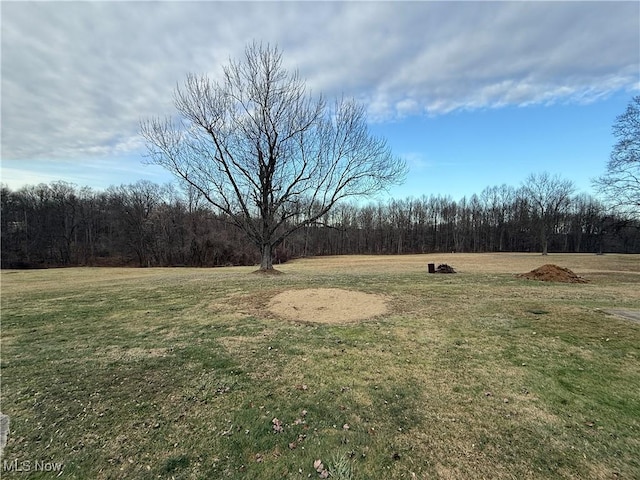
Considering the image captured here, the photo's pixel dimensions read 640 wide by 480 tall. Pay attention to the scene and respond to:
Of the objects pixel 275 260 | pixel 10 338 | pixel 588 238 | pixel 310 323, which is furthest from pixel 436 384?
pixel 588 238

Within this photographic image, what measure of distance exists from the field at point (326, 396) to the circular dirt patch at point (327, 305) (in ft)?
0.49

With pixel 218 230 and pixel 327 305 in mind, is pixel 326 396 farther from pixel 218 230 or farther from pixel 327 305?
pixel 218 230

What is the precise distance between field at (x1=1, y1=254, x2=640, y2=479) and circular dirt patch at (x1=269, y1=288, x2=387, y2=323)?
150mm

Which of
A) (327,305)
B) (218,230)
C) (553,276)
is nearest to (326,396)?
(327,305)

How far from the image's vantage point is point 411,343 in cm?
525

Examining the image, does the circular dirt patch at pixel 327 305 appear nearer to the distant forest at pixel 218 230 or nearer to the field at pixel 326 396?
the field at pixel 326 396

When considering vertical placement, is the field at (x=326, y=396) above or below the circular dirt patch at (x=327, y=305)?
below

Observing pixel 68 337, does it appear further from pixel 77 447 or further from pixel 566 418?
pixel 566 418

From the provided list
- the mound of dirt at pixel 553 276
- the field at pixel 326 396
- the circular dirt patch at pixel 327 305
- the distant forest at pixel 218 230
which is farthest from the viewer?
the distant forest at pixel 218 230

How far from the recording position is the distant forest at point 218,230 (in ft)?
125

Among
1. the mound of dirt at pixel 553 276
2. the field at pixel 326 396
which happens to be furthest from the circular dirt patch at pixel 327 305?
the mound of dirt at pixel 553 276

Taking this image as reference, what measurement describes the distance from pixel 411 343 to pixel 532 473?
2.77 meters

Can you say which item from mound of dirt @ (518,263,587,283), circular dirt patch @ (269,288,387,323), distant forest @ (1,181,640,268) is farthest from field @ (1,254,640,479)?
distant forest @ (1,181,640,268)

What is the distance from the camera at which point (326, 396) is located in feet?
11.9
